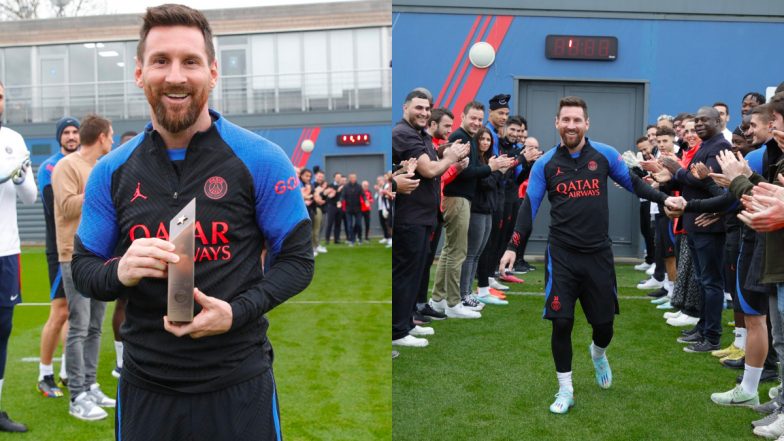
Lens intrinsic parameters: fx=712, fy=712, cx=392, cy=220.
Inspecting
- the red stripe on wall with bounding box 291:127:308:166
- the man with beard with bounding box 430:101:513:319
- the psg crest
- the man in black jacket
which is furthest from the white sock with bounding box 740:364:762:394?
the red stripe on wall with bounding box 291:127:308:166

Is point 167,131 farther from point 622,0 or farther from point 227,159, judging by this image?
point 622,0

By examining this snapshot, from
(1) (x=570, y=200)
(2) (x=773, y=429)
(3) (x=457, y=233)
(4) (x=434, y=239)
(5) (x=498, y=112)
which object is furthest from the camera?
(3) (x=457, y=233)

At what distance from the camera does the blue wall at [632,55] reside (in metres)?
2.02

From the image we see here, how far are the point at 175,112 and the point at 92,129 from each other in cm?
245

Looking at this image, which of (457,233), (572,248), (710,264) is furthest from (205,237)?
(710,264)

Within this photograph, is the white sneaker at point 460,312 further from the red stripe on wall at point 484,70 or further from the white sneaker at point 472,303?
the red stripe on wall at point 484,70

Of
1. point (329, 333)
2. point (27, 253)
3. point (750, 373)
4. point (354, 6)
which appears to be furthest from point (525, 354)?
point (27, 253)

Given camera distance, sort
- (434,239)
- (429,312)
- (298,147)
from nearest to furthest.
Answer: (429,312) < (434,239) < (298,147)

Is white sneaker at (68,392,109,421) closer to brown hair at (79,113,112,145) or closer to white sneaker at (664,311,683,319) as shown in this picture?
brown hair at (79,113,112,145)

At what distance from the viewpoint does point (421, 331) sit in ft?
10.2

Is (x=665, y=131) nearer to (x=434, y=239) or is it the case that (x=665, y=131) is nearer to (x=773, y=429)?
(x=773, y=429)

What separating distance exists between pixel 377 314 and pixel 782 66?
483 cm

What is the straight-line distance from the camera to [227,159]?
5.16 ft

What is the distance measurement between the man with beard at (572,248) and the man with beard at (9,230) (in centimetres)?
237
